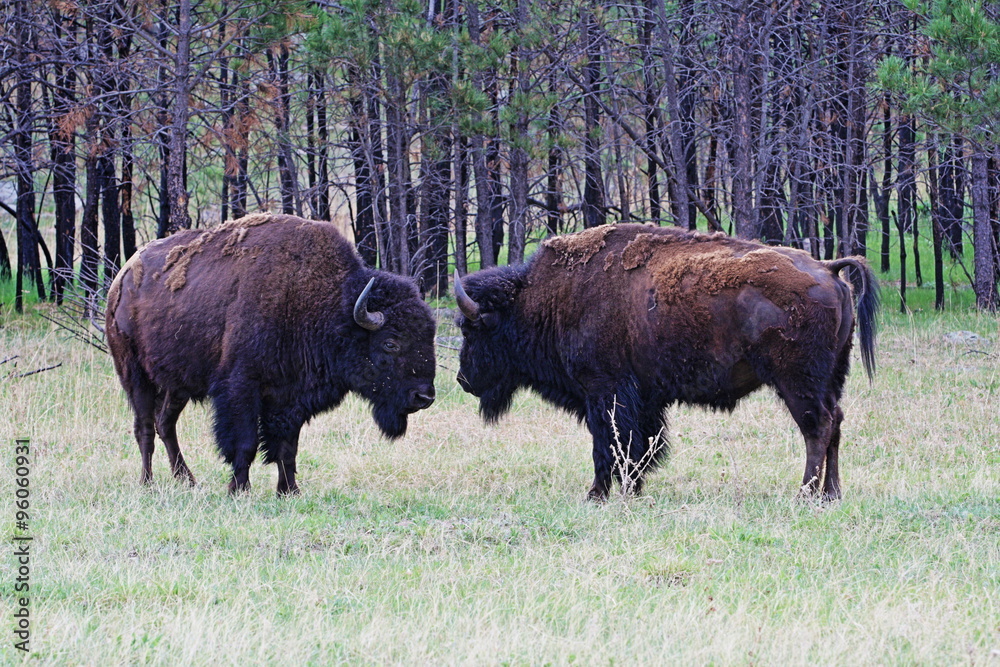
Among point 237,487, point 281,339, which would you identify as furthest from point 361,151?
point 237,487

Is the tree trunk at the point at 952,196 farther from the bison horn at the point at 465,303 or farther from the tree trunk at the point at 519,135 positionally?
the bison horn at the point at 465,303

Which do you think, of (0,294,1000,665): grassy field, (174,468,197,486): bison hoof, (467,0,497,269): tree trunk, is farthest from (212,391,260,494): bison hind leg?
(467,0,497,269): tree trunk

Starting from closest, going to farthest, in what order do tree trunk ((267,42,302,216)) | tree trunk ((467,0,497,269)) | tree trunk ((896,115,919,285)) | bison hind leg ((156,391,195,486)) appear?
bison hind leg ((156,391,195,486)) < tree trunk ((467,0,497,269)) < tree trunk ((267,42,302,216)) < tree trunk ((896,115,919,285))

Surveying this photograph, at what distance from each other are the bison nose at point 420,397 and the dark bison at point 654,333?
774 mm

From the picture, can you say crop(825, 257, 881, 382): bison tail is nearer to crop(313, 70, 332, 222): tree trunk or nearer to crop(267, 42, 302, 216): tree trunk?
crop(267, 42, 302, 216): tree trunk

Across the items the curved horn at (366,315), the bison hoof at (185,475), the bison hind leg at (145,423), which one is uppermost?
the curved horn at (366,315)

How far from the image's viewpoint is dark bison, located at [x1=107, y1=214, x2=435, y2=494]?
24.4ft

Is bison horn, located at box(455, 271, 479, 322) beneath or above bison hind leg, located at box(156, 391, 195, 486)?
above

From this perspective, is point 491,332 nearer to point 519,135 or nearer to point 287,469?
point 287,469

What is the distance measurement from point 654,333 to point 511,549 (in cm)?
219

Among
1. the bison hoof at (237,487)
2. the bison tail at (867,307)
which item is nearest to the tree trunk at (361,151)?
the bison hoof at (237,487)

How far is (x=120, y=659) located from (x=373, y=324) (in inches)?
145

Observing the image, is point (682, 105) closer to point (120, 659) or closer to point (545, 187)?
point (545, 187)

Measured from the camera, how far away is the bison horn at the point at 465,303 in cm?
774
